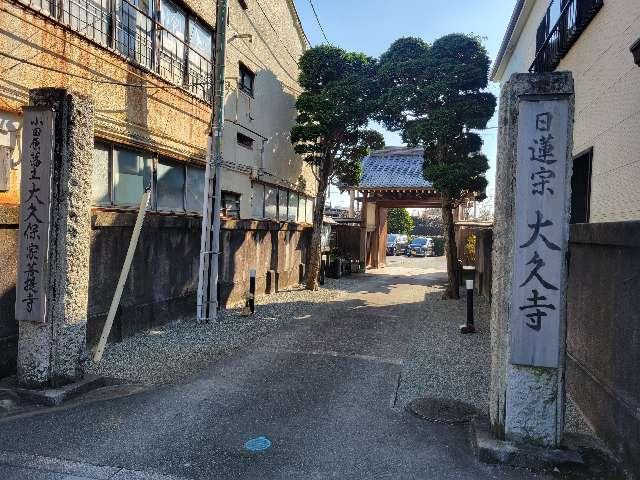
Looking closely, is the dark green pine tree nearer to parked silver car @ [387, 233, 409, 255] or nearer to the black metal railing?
the black metal railing

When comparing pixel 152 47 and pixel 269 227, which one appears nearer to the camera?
pixel 152 47

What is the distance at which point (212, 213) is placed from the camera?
10.7 meters

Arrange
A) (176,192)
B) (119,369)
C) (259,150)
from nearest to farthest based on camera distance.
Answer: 1. (119,369)
2. (176,192)
3. (259,150)

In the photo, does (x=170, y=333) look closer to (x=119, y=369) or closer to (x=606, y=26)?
(x=119, y=369)

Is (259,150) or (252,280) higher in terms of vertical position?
(259,150)

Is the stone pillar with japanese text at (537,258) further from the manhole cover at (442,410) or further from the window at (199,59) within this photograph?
the window at (199,59)

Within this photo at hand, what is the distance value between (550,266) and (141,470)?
4314 mm

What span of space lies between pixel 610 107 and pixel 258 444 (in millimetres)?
7460

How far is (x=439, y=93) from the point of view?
14633 millimetres

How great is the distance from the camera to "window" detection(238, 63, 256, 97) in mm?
15170

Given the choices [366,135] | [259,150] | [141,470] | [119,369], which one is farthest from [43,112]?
[366,135]

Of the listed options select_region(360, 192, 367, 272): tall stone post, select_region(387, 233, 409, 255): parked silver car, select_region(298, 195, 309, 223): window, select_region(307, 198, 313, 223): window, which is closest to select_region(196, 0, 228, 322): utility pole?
select_region(298, 195, 309, 223): window

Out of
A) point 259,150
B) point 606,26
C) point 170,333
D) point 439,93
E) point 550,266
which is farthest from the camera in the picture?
point 259,150

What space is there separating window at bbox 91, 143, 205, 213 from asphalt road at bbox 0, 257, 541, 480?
434cm
